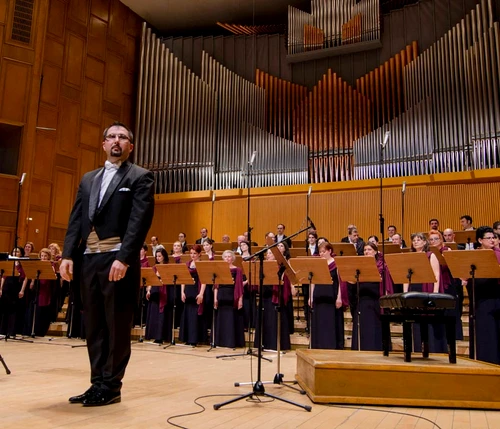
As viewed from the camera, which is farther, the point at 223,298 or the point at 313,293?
the point at 223,298

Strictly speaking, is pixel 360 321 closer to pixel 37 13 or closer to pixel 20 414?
pixel 20 414

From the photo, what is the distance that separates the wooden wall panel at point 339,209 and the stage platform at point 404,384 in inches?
236

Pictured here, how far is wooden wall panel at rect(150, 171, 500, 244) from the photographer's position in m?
9.59

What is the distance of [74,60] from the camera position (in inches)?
435

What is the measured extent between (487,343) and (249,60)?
9.14 m

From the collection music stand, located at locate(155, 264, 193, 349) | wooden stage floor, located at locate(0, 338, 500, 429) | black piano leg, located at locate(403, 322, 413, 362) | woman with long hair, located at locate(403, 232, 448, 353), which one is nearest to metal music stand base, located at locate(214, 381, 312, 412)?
wooden stage floor, located at locate(0, 338, 500, 429)

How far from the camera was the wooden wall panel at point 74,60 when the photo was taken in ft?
35.7

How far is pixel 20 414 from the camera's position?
8.79ft

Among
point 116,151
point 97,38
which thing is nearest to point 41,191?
point 97,38

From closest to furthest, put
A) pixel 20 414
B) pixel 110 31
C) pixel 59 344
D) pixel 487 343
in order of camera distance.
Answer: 1. pixel 20 414
2. pixel 487 343
3. pixel 59 344
4. pixel 110 31

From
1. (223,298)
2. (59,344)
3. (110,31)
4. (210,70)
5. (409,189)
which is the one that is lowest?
(59,344)

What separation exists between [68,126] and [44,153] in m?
0.84

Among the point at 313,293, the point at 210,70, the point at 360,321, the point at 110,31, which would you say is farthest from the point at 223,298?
the point at 110,31

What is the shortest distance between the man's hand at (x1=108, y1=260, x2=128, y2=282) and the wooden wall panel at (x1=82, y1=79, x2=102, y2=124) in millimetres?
9074
